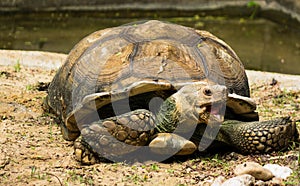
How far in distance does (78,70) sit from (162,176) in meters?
1.03

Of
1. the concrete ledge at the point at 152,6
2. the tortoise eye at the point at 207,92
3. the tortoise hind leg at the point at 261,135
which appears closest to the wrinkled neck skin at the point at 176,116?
the tortoise eye at the point at 207,92

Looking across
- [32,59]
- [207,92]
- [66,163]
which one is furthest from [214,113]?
[32,59]

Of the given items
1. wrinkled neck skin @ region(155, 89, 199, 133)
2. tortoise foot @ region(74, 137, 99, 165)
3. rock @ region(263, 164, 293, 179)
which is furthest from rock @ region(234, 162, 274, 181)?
tortoise foot @ region(74, 137, 99, 165)

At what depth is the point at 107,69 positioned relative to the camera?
3.75 metres

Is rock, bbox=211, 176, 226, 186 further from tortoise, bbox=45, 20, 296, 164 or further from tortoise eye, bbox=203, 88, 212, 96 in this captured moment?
tortoise eye, bbox=203, 88, 212, 96

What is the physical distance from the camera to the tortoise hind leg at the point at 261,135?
3568mm

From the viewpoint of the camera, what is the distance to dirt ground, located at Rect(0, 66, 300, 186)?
328 centimetres

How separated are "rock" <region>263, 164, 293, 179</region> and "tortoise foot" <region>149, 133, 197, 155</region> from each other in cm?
51

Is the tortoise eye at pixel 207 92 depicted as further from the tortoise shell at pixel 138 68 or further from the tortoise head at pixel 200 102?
the tortoise shell at pixel 138 68

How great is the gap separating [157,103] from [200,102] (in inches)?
12.1

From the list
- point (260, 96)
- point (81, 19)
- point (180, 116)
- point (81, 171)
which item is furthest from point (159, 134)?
point (81, 19)

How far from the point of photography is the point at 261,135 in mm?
3572

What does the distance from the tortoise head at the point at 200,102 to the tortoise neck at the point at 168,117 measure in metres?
0.03

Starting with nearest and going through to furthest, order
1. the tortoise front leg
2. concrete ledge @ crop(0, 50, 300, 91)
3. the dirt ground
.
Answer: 1. the dirt ground
2. the tortoise front leg
3. concrete ledge @ crop(0, 50, 300, 91)
